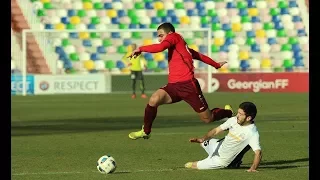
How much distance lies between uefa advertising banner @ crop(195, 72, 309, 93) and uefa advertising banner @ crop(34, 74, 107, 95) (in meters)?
4.21

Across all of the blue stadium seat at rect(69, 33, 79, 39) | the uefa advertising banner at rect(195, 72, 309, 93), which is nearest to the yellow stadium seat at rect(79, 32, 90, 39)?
the blue stadium seat at rect(69, 33, 79, 39)

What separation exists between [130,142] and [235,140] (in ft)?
15.3

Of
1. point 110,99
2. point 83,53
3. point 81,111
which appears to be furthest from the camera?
point 83,53

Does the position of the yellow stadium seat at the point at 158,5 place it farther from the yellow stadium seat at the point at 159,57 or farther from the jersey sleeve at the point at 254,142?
the jersey sleeve at the point at 254,142

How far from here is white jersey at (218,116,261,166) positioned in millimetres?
11289

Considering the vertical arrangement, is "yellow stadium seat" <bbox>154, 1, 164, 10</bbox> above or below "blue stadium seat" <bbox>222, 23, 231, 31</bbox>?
above

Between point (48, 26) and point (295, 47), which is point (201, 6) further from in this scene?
point (48, 26)

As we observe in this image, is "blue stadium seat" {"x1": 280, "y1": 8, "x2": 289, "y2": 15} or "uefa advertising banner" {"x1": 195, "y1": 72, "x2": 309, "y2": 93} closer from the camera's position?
"uefa advertising banner" {"x1": 195, "y1": 72, "x2": 309, "y2": 93}

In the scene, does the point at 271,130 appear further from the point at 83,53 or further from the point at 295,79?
the point at 83,53

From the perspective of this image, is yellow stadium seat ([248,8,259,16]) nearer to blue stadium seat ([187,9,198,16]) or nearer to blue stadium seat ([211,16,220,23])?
blue stadium seat ([211,16,220,23])

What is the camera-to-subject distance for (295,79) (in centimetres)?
3738

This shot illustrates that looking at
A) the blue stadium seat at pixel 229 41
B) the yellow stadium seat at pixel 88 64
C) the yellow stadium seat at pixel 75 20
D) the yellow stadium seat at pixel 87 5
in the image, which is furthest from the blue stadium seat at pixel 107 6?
the blue stadium seat at pixel 229 41
